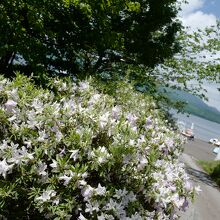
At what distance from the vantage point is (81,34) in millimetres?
14969

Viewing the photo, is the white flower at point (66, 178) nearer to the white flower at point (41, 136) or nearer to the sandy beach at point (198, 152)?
the white flower at point (41, 136)

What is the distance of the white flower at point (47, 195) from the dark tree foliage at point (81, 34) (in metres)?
4.60

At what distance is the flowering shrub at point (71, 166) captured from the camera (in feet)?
11.7

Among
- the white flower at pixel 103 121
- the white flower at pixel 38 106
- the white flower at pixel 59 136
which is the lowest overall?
the white flower at pixel 59 136

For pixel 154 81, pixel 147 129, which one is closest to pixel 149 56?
pixel 154 81

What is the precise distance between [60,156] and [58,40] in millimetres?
11525

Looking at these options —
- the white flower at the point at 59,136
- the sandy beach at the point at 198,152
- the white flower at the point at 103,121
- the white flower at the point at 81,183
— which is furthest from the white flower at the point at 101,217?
the sandy beach at the point at 198,152

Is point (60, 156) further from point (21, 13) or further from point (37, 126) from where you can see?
point (21, 13)

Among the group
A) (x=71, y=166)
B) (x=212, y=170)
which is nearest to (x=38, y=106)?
(x=71, y=166)

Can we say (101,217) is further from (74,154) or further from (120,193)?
(74,154)

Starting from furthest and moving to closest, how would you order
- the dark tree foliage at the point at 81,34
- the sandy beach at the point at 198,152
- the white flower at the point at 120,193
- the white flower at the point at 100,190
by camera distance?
1. the sandy beach at the point at 198,152
2. the dark tree foliage at the point at 81,34
3. the white flower at the point at 120,193
4. the white flower at the point at 100,190

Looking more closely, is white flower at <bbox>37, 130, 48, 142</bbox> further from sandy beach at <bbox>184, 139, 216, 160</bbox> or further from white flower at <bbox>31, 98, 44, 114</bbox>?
sandy beach at <bbox>184, 139, 216, 160</bbox>

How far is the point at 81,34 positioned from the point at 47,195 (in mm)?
11916

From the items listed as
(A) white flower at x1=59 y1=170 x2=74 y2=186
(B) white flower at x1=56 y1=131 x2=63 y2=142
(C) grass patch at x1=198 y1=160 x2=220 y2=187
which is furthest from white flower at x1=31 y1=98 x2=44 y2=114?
(C) grass patch at x1=198 y1=160 x2=220 y2=187
